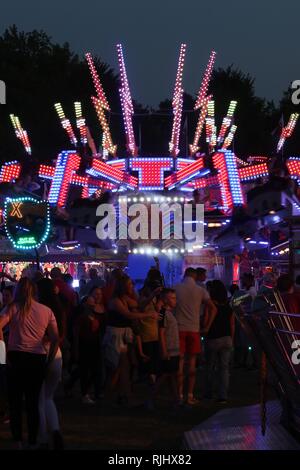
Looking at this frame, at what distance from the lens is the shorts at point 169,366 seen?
12789 millimetres

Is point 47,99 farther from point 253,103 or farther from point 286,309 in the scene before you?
point 286,309

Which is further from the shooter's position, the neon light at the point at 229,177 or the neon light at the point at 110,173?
the neon light at the point at 110,173

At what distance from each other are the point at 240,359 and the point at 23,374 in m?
10.1

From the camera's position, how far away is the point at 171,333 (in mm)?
12961

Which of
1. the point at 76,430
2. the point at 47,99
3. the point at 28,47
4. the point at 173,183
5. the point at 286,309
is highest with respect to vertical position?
the point at 28,47

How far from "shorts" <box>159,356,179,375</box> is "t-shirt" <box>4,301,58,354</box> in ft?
11.7

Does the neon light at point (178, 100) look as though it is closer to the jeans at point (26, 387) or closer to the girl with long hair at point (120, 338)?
the girl with long hair at point (120, 338)

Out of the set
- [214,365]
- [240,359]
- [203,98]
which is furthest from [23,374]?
[203,98]

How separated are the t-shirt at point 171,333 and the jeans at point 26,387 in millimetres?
3790

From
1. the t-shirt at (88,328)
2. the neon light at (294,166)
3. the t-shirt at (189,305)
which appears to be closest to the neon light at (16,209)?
the t-shirt at (88,328)

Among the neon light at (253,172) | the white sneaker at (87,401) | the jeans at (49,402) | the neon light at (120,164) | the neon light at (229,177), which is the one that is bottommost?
the white sneaker at (87,401)

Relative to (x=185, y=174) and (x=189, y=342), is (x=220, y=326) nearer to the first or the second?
(x=189, y=342)

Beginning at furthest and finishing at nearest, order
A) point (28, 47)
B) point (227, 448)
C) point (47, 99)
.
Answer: point (28, 47) < point (47, 99) < point (227, 448)

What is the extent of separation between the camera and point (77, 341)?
528 inches
